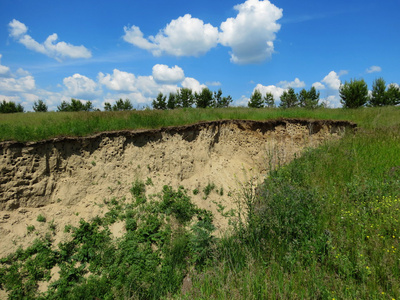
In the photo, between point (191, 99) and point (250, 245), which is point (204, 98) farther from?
point (250, 245)

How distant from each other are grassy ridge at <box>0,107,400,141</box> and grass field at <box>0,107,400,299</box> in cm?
6

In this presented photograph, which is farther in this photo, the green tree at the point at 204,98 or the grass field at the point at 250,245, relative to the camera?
the green tree at the point at 204,98

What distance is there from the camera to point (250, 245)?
191 inches

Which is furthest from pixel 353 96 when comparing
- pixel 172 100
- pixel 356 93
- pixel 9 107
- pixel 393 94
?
pixel 9 107

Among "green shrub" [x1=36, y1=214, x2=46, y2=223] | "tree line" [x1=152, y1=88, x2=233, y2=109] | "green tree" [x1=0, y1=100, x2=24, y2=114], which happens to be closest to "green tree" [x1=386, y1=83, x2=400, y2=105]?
"tree line" [x1=152, y1=88, x2=233, y2=109]

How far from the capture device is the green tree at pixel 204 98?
3209cm

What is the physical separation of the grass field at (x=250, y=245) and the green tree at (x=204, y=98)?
23.6 metres

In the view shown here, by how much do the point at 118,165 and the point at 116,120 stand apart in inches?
66.8

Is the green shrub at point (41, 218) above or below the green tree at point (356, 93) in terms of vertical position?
below

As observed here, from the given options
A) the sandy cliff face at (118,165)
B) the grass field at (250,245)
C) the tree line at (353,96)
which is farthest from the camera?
the tree line at (353,96)

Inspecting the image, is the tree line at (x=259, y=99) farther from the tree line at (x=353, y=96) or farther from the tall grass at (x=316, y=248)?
the tall grass at (x=316, y=248)

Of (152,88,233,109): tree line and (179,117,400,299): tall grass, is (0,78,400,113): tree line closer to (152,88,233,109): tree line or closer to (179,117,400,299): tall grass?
(152,88,233,109): tree line

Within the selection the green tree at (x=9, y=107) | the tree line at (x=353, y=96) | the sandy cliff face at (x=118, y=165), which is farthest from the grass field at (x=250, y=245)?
the green tree at (x=9, y=107)

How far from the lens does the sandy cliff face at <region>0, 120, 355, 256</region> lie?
22.2ft
